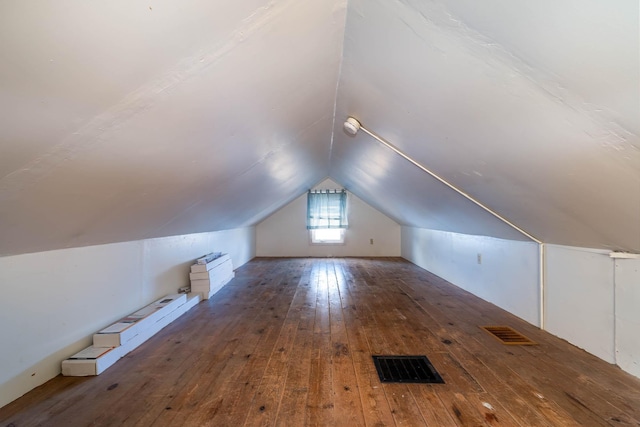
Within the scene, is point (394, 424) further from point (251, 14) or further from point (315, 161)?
point (315, 161)

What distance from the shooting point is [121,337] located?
2.01 m

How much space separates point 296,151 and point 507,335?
2.53 metres

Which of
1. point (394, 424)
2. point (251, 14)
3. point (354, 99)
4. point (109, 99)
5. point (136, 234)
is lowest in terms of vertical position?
point (394, 424)

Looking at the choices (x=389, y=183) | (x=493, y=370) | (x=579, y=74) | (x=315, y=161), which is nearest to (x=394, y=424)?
(x=493, y=370)

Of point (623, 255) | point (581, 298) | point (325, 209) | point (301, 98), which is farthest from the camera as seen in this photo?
point (325, 209)

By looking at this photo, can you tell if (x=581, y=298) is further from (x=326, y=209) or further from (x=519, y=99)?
(x=326, y=209)

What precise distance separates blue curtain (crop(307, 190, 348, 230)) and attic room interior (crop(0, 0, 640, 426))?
3.92 metres

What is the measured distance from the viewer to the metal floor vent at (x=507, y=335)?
222 centimetres

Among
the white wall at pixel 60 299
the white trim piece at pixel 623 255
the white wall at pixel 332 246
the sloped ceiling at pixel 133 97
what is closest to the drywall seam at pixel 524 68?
the sloped ceiling at pixel 133 97

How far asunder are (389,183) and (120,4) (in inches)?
130

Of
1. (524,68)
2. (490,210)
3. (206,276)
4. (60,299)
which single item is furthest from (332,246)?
(524,68)

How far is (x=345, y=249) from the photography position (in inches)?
279

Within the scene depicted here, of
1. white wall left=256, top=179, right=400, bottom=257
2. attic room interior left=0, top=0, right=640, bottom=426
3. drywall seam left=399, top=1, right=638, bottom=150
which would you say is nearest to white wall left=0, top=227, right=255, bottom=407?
attic room interior left=0, top=0, right=640, bottom=426

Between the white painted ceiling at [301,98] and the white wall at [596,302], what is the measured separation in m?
0.17
